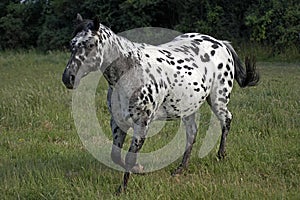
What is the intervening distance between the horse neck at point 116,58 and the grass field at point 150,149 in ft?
3.50

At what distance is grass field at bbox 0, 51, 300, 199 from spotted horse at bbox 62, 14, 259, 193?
0.27 metres

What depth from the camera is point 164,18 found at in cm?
2445

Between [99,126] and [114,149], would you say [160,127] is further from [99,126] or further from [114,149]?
[114,149]

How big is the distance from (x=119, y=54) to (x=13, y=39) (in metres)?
28.0

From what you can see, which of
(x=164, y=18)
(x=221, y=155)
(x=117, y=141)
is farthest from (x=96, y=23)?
(x=164, y=18)

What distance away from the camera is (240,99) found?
823cm

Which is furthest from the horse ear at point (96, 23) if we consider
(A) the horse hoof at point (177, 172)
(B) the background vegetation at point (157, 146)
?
(A) the horse hoof at point (177, 172)

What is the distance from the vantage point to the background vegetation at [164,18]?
59.1 ft

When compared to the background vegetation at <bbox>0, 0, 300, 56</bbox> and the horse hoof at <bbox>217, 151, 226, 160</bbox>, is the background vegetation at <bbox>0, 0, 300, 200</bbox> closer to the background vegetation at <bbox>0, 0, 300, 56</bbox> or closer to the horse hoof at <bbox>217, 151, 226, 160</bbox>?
the horse hoof at <bbox>217, 151, 226, 160</bbox>

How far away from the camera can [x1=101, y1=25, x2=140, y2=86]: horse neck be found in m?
4.01

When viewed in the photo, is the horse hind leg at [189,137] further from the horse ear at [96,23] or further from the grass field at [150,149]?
the horse ear at [96,23]

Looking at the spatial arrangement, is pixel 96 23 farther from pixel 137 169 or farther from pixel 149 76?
pixel 137 169

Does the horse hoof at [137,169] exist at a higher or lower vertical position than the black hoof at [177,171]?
higher

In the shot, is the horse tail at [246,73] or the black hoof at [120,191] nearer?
the black hoof at [120,191]
